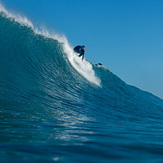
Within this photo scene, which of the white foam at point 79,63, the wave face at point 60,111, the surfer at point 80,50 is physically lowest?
the wave face at point 60,111

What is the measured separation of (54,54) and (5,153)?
13073mm

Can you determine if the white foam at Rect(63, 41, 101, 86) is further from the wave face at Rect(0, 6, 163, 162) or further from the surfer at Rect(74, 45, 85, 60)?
the surfer at Rect(74, 45, 85, 60)

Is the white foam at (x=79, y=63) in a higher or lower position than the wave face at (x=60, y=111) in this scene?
higher

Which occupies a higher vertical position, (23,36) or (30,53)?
(23,36)

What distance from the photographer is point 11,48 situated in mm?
11992

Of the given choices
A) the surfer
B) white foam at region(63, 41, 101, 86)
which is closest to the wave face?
white foam at region(63, 41, 101, 86)

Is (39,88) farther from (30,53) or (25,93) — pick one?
(30,53)

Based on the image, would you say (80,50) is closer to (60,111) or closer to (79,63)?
(79,63)

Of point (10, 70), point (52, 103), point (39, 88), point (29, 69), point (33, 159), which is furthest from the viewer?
point (29, 69)

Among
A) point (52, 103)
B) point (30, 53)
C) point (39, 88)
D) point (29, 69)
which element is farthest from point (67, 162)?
point (30, 53)

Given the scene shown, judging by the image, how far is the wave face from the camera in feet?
6.76

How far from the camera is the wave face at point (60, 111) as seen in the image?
206cm

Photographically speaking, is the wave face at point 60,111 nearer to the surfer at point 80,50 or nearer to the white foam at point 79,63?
the white foam at point 79,63

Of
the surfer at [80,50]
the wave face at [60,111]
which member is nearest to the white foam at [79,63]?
the wave face at [60,111]
